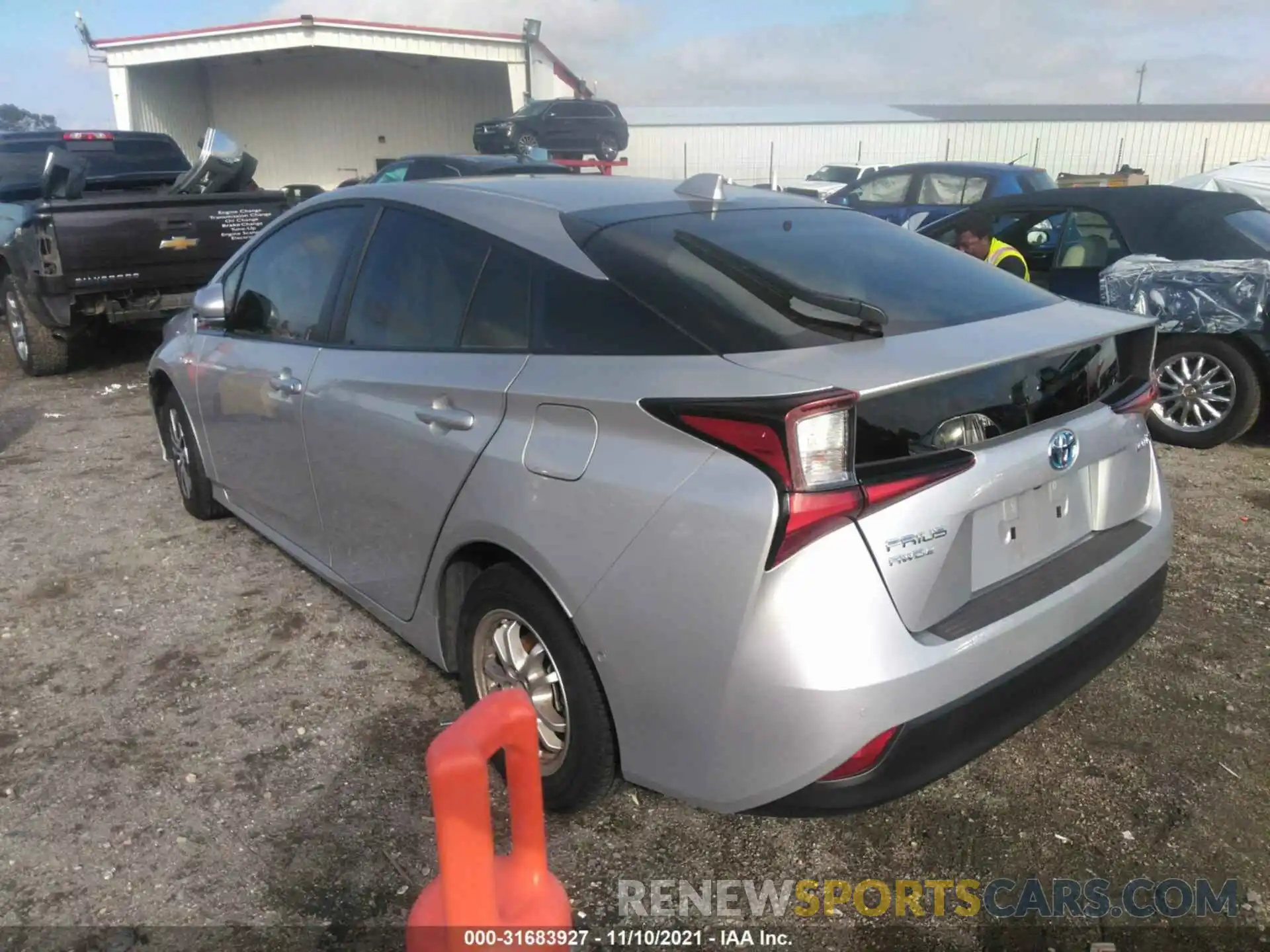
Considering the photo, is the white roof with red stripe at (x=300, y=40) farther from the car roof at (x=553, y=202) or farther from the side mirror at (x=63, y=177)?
the car roof at (x=553, y=202)

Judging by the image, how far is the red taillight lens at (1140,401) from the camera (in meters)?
2.47

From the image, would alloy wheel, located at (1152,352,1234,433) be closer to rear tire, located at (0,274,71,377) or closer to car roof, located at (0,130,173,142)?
rear tire, located at (0,274,71,377)

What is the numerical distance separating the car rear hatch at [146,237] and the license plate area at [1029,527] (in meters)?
7.22

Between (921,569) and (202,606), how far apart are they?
3.11 m

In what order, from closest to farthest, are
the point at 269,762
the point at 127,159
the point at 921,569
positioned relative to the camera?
the point at 921,569 → the point at 269,762 → the point at 127,159

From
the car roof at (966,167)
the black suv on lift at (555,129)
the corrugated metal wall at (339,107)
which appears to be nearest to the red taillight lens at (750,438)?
the car roof at (966,167)

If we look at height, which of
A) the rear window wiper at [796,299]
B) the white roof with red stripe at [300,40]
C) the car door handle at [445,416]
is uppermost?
the white roof with red stripe at [300,40]

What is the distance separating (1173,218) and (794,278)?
480 cm

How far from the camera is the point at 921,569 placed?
1.96 metres

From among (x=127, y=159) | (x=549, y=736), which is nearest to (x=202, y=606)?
(x=549, y=736)

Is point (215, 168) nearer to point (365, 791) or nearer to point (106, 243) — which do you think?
point (106, 243)

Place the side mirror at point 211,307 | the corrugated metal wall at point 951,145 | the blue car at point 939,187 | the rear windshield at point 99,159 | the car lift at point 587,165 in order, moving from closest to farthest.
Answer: the side mirror at point 211,307, the rear windshield at point 99,159, the blue car at point 939,187, the car lift at point 587,165, the corrugated metal wall at point 951,145

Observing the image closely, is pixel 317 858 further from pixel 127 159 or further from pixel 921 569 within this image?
pixel 127 159

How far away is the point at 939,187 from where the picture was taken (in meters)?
11.6
